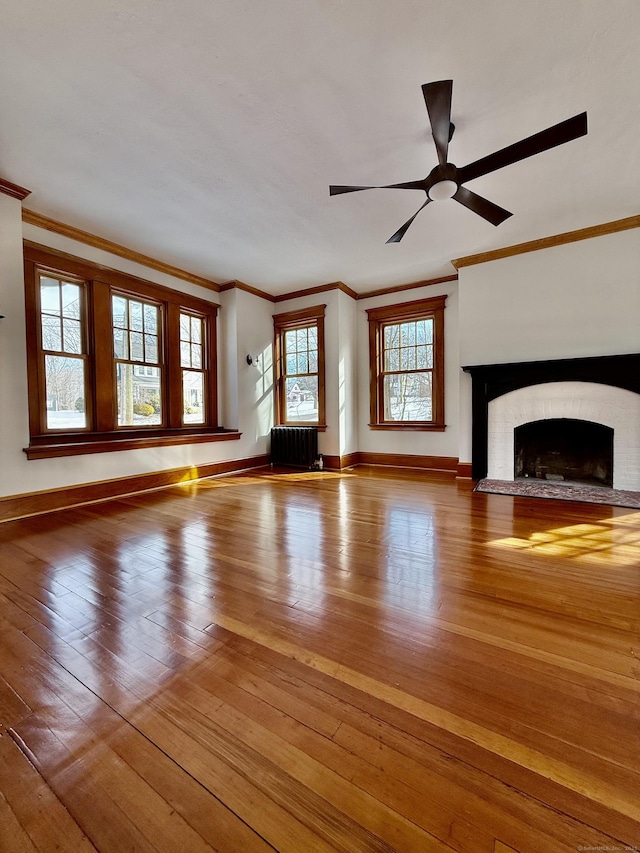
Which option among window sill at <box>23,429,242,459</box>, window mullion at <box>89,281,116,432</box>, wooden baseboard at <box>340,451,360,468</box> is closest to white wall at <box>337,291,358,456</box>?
wooden baseboard at <box>340,451,360,468</box>

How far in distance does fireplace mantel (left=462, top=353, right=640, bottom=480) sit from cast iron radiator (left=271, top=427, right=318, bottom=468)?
2.39 metres

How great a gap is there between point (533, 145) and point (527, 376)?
8.93 ft

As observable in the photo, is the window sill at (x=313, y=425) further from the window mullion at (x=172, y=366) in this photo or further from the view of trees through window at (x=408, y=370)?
the window mullion at (x=172, y=366)

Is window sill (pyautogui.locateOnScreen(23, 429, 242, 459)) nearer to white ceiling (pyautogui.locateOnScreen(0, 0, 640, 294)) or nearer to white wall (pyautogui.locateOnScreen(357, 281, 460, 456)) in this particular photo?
white ceiling (pyautogui.locateOnScreen(0, 0, 640, 294))

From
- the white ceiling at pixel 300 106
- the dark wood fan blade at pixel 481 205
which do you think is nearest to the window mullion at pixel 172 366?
the white ceiling at pixel 300 106

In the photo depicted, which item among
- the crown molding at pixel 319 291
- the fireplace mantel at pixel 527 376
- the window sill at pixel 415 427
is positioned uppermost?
the crown molding at pixel 319 291

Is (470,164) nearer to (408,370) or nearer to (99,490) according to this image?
(408,370)

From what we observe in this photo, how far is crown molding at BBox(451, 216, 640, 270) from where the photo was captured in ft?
12.3

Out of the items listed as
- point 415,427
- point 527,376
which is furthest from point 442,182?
point 415,427

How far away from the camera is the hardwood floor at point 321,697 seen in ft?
2.73

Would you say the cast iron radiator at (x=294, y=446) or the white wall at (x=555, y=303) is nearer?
the white wall at (x=555, y=303)

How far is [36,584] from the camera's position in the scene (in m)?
2.00

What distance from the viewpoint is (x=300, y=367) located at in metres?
6.08

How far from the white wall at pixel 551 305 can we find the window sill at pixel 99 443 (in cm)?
375
